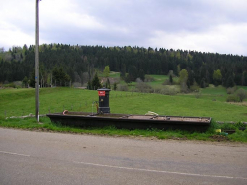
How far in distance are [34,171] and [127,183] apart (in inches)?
96.9

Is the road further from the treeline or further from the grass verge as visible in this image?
the treeline

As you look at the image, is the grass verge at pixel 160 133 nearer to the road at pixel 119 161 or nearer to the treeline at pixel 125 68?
the road at pixel 119 161

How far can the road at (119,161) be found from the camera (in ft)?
20.4

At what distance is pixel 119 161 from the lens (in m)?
7.75

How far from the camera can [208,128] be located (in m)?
12.3

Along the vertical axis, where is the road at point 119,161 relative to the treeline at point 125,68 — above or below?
below

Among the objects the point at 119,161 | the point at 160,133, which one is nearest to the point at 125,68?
the point at 160,133

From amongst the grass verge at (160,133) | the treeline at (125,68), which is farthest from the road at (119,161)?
the treeline at (125,68)

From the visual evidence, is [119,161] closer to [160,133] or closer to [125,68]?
[160,133]

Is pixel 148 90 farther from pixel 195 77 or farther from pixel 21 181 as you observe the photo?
pixel 21 181

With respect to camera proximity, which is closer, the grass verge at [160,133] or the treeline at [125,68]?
the grass verge at [160,133]

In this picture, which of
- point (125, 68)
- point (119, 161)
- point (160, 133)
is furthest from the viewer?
point (125, 68)

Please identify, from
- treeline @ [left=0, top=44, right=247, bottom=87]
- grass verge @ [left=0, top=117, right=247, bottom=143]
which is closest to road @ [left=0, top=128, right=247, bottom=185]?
grass verge @ [left=0, top=117, right=247, bottom=143]

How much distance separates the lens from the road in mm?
6219
